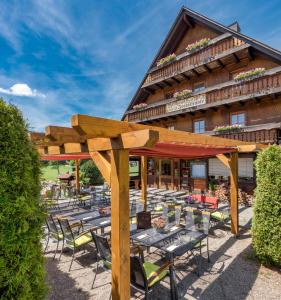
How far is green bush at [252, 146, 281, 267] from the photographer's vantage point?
4.61 metres

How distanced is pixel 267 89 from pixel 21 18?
39.8ft

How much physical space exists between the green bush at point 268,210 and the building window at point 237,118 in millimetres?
7701

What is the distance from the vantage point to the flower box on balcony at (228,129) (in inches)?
448

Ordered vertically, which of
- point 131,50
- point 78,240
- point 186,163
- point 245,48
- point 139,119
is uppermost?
point 131,50

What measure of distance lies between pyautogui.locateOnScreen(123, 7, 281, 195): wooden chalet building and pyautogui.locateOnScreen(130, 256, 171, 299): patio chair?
9280 mm

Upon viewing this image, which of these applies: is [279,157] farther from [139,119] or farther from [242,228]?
[139,119]

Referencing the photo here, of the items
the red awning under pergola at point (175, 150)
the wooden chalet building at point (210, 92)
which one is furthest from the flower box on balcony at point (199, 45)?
the red awning under pergola at point (175, 150)

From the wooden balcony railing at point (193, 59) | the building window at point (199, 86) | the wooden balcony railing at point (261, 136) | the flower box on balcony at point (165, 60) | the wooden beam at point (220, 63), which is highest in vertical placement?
the flower box on balcony at point (165, 60)

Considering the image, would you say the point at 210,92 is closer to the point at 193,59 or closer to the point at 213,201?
the point at 193,59

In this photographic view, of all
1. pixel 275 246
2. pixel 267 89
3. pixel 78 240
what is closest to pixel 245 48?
pixel 267 89

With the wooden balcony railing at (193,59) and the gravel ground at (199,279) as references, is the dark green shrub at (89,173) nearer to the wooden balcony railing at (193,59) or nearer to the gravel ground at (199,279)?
the wooden balcony railing at (193,59)

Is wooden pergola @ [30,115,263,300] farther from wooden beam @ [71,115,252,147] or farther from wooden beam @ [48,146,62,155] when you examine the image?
wooden beam @ [48,146,62,155]

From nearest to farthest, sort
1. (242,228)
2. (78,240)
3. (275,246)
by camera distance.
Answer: (275,246) → (78,240) → (242,228)

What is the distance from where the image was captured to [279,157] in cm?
481
